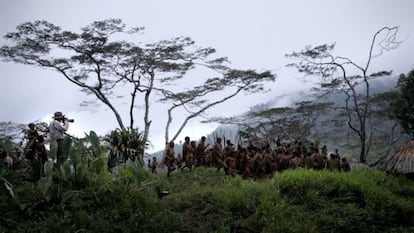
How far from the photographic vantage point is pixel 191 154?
15.8 metres

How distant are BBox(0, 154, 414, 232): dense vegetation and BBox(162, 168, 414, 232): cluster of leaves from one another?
0.02 meters

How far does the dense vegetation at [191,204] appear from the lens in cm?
784

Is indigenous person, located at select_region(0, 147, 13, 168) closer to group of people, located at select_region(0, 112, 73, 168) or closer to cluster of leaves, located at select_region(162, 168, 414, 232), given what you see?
group of people, located at select_region(0, 112, 73, 168)

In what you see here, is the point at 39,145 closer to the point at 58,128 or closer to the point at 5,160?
the point at 58,128

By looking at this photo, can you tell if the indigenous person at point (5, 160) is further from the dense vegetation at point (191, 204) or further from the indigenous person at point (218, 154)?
the indigenous person at point (218, 154)

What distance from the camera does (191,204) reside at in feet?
31.2

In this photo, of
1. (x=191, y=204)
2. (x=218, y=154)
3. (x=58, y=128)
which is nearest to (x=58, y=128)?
(x=58, y=128)

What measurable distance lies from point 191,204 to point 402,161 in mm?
6960

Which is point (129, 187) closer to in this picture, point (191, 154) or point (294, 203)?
point (294, 203)

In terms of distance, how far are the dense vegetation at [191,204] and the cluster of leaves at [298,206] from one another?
2 centimetres

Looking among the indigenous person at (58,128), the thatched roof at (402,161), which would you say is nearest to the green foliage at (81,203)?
the indigenous person at (58,128)

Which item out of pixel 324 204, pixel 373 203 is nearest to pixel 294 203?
pixel 324 204

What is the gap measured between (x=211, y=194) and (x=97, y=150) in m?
2.91

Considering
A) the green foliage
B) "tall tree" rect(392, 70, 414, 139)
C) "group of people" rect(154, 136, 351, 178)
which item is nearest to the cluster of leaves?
the green foliage
